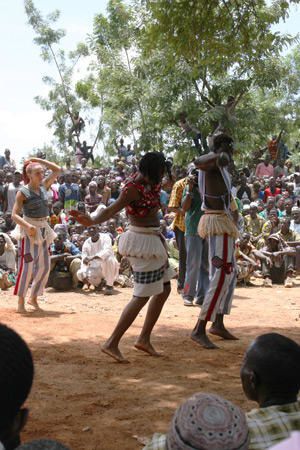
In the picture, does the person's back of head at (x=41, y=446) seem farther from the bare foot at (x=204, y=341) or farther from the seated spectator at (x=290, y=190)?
the seated spectator at (x=290, y=190)

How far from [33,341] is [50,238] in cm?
189

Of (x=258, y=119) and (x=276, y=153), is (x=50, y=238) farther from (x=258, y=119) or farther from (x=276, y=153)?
(x=276, y=153)

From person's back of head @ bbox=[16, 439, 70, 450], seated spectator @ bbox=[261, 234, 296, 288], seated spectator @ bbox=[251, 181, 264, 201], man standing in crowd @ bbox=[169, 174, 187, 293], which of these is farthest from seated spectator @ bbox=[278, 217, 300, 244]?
person's back of head @ bbox=[16, 439, 70, 450]

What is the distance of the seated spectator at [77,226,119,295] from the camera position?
10.6 metres

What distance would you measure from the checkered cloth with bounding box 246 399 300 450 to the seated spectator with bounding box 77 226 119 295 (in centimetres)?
821

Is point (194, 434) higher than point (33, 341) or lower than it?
higher

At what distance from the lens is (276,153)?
23297 mm

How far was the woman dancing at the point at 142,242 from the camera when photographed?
5.50 m

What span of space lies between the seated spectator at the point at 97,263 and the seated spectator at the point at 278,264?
2878 mm

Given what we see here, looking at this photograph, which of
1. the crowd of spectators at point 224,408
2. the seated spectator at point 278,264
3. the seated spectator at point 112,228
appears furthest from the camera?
the seated spectator at point 112,228

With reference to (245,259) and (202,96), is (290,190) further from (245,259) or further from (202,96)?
(245,259)

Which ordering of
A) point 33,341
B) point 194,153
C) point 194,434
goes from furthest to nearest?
point 194,153, point 33,341, point 194,434

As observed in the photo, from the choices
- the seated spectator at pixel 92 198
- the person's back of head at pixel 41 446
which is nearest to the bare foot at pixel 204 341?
the person's back of head at pixel 41 446

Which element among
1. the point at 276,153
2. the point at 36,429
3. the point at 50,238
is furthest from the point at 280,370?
the point at 276,153
